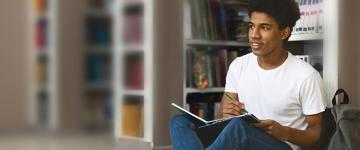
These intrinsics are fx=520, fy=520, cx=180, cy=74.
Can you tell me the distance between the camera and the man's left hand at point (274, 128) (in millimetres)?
1573

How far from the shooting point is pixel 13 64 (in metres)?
3.18

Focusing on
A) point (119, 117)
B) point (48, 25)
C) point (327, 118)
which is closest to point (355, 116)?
point (327, 118)

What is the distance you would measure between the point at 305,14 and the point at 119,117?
4.29 feet

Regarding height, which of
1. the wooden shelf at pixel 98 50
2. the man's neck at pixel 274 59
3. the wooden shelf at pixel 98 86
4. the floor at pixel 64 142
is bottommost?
the floor at pixel 64 142

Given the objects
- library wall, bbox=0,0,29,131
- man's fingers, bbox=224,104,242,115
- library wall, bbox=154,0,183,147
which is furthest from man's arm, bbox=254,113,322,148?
library wall, bbox=0,0,29,131

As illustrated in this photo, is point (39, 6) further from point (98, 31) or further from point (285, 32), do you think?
point (285, 32)

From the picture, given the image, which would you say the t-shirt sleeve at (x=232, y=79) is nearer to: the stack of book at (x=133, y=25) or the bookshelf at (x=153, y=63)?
the bookshelf at (x=153, y=63)

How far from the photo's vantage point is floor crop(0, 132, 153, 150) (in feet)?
8.63

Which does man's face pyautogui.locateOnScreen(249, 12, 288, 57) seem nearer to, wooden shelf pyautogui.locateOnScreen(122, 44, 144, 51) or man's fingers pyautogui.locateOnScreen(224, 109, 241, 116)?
man's fingers pyautogui.locateOnScreen(224, 109, 241, 116)

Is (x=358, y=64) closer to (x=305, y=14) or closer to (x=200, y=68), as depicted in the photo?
(x=305, y=14)

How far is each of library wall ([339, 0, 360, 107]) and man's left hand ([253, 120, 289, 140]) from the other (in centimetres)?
37

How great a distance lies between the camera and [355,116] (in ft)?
5.29

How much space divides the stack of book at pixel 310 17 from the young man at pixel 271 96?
169 mm

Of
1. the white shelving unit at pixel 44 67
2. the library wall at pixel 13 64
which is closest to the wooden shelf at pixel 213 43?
the white shelving unit at pixel 44 67
